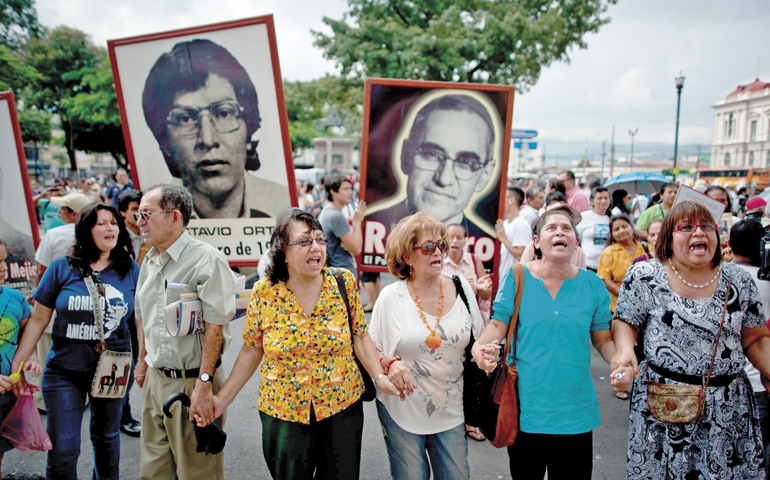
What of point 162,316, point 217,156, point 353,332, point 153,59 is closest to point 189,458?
point 162,316

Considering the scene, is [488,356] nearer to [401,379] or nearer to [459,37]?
[401,379]

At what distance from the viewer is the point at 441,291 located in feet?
8.04

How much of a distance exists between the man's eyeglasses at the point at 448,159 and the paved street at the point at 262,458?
2251 millimetres

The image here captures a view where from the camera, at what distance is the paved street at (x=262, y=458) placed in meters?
3.30

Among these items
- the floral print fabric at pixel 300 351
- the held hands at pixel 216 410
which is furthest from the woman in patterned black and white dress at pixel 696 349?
the held hands at pixel 216 410

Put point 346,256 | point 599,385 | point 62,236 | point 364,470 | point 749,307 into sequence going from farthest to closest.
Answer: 1. point 346,256
2. point 599,385
3. point 62,236
4. point 364,470
5. point 749,307

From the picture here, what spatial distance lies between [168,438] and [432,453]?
1.35 m

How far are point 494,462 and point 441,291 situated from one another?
1.72m

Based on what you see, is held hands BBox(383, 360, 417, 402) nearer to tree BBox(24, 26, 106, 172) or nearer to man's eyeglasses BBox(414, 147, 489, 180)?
man's eyeglasses BBox(414, 147, 489, 180)

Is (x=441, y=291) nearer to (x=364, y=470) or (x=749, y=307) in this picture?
(x=749, y=307)

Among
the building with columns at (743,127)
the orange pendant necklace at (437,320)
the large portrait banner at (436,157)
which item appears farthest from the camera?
the building with columns at (743,127)

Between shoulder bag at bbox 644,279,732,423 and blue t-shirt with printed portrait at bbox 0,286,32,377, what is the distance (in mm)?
3391

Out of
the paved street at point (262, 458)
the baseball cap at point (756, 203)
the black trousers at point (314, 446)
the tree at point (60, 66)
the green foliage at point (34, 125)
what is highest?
the tree at point (60, 66)

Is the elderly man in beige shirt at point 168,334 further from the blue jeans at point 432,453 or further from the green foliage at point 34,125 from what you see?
the green foliage at point 34,125
